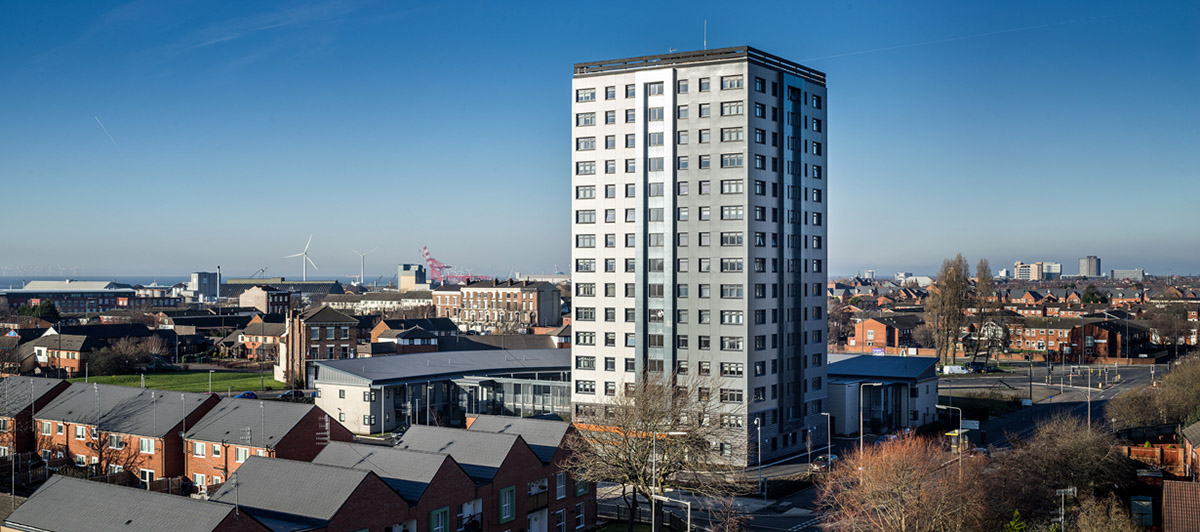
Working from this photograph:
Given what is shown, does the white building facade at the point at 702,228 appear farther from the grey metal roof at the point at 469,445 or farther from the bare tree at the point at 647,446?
the grey metal roof at the point at 469,445

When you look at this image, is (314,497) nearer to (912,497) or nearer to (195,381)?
(912,497)

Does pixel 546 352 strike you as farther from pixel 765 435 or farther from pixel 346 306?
pixel 346 306

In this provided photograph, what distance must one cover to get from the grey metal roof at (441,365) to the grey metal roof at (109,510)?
111 ft

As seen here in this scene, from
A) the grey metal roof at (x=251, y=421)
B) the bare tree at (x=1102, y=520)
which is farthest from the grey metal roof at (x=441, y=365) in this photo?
the bare tree at (x=1102, y=520)

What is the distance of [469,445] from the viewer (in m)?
40.7

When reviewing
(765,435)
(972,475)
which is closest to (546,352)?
(765,435)

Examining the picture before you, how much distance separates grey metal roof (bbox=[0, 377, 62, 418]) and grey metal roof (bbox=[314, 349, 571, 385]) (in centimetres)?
1816

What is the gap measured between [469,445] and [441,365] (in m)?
34.8

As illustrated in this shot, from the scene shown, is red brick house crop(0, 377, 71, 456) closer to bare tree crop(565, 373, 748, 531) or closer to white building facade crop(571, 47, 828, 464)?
white building facade crop(571, 47, 828, 464)

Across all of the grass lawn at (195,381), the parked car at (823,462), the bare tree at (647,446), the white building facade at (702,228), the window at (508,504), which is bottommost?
the parked car at (823,462)

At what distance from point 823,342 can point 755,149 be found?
53.0 ft

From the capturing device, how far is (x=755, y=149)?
59094mm

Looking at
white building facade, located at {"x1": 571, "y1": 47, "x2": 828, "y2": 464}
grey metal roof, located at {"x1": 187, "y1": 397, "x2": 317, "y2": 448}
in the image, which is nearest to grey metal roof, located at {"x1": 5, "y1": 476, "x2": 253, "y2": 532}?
grey metal roof, located at {"x1": 187, "y1": 397, "x2": 317, "y2": 448}

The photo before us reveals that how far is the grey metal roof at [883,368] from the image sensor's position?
73000mm
